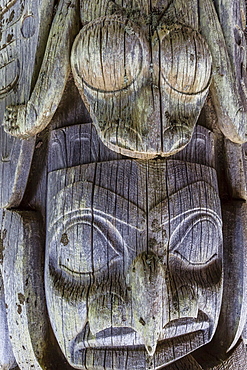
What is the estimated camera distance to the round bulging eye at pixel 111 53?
1550mm

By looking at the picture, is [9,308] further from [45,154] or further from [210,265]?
[210,265]

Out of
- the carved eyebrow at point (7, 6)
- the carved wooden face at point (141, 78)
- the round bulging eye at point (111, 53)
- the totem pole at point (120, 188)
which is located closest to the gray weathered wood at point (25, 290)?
the totem pole at point (120, 188)

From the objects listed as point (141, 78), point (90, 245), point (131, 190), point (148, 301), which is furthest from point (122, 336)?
point (141, 78)

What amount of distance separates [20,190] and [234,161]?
1018 millimetres

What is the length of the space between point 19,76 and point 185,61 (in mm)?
739

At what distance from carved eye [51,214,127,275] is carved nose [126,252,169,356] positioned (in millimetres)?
116

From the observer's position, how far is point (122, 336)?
5.12 ft

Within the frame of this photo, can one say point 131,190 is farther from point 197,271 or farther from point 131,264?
point 197,271

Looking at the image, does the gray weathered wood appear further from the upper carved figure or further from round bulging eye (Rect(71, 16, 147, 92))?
round bulging eye (Rect(71, 16, 147, 92))

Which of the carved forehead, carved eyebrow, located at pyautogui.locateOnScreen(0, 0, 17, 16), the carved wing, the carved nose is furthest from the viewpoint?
carved eyebrow, located at pyautogui.locateOnScreen(0, 0, 17, 16)

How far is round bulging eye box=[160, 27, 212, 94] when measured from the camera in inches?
61.7

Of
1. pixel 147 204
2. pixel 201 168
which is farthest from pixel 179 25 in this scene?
pixel 147 204

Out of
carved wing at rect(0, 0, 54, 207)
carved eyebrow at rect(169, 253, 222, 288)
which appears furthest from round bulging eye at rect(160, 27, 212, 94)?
carved eyebrow at rect(169, 253, 222, 288)

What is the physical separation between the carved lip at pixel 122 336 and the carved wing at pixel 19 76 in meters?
0.66
